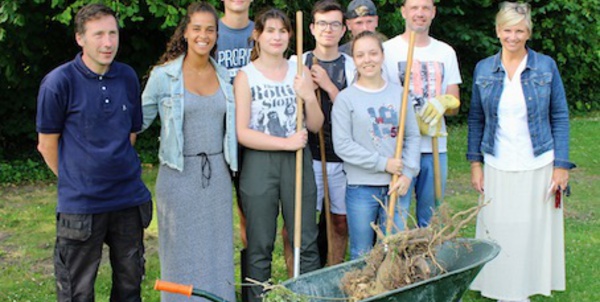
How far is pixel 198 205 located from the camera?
404 cm

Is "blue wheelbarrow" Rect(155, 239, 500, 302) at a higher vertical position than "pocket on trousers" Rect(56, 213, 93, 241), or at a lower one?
lower

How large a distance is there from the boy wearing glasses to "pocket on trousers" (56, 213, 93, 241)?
4.79 feet

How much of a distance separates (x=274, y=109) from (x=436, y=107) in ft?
3.04

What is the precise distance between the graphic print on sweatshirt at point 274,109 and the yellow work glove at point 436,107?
2.50 feet

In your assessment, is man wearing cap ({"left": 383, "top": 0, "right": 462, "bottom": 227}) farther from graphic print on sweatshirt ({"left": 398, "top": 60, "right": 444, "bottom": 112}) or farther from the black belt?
the black belt

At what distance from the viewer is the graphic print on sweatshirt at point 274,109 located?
4051mm

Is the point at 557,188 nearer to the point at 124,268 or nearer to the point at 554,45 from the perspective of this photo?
the point at 124,268

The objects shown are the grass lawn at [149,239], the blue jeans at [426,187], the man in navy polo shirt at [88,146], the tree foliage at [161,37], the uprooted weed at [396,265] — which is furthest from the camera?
the tree foliage at [161,37]

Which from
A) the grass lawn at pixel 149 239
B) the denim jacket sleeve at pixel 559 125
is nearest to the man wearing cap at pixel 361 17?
the denim jacket sleeve at pixel 559 125

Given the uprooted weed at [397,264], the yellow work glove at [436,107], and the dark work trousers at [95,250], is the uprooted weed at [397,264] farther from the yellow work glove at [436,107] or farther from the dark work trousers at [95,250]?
the dark work trousers at [95,250]

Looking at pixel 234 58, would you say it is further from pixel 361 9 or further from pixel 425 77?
pixel 425 77

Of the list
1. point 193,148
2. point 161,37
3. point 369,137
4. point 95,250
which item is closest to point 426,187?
point 369,137

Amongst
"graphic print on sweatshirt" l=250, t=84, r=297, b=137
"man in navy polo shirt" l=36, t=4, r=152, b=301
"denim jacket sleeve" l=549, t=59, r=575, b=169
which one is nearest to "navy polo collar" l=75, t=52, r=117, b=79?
"man in navy polo shirt" l=36, t=4, r=152, b=301

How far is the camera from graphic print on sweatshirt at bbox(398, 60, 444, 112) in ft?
14.6
